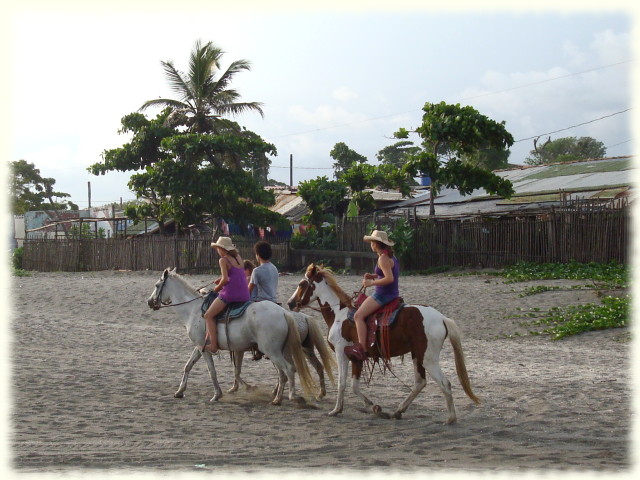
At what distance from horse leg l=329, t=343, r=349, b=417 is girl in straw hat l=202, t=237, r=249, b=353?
1.58 metres

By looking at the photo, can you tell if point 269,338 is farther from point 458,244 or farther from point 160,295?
point 458,244

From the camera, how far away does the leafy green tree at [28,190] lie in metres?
56.6

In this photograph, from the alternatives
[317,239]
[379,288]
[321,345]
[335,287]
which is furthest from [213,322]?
[317,239]

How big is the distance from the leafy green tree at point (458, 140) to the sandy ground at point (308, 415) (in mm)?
10929

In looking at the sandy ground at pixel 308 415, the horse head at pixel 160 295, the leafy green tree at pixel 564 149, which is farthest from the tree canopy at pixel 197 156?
the leafy green tree at pixel 564 149

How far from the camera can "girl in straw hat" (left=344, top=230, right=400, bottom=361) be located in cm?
870

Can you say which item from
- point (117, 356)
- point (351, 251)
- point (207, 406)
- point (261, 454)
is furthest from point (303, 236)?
point (261, 454)

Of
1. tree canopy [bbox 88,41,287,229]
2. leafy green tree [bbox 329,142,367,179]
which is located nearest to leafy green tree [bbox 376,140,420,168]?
leafy green tree [bbox 329,142,367,179]

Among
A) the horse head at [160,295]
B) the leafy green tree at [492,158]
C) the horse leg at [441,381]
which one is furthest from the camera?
the leafy green tree at [492,158]

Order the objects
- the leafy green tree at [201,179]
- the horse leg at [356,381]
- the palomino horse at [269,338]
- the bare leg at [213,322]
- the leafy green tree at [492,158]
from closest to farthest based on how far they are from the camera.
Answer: the horse leg at [356,381], the palomino horse at [269,338], the bare leg at [213,322], the leafy green tree at [201,179], the leafy green tree at [492,158]

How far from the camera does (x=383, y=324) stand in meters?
8.77

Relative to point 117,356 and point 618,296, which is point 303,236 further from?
point 117,356

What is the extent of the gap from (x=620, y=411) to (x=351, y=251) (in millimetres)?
18910

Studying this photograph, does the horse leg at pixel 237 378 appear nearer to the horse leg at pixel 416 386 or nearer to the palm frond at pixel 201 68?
the horse leg at pixel 416 386
